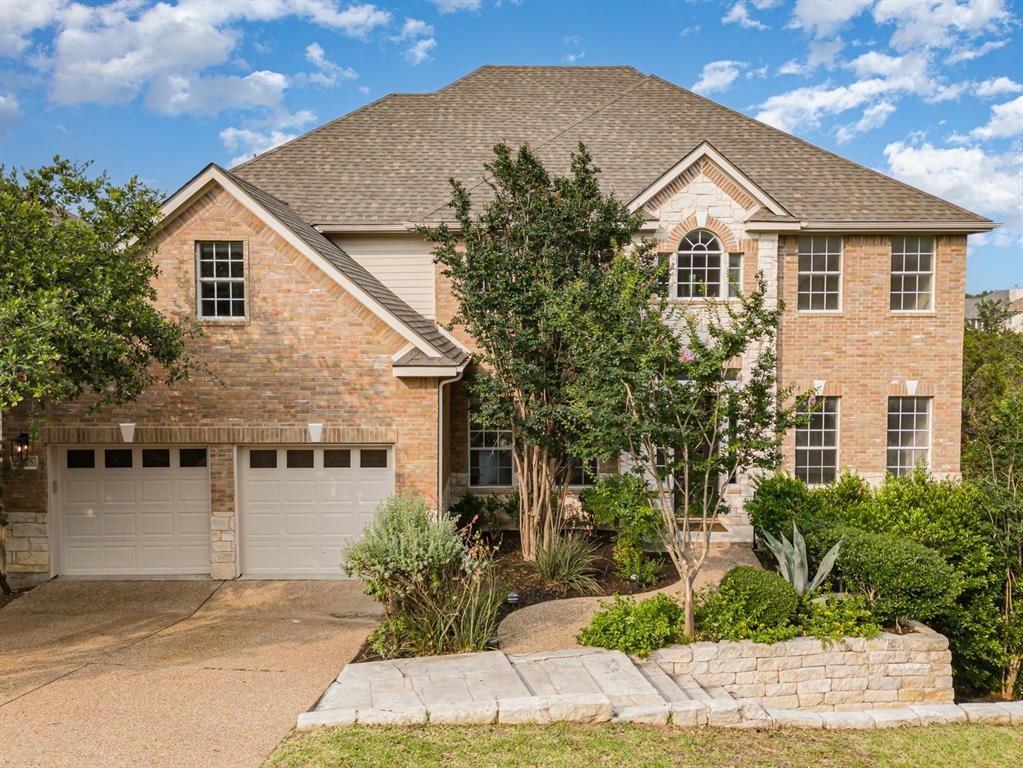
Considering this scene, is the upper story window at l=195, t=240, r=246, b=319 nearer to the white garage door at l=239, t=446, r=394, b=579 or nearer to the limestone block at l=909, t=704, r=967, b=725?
the white garage door at l=239, t=446, r=394, b=579

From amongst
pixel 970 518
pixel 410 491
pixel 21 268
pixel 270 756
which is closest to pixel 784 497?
pixel 970 518

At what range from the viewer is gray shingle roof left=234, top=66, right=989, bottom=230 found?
15820 millimetres

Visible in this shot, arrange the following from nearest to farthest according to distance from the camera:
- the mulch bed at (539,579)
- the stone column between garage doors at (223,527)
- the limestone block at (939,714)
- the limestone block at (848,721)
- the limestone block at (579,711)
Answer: the limestone block at (579,711) < the limestone block at (848,721) < the limestone block at (939,714) < the mulch bed at (539,579) < the stone column between garage doors at (223,527)

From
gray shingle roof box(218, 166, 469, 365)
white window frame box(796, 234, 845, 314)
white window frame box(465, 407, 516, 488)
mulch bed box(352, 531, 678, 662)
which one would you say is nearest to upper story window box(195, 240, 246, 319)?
gray shingle roof box(218, 166, 469, 365)

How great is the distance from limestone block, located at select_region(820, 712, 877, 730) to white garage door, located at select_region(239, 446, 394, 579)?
7352 mm

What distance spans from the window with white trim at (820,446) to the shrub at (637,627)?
317 inches

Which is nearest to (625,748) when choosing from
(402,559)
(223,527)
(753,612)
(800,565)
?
(753,612)

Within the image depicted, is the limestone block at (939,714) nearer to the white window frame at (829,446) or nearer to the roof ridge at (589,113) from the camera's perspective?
the white window frame at (829,446)

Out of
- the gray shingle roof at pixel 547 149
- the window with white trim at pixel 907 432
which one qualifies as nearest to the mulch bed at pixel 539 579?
the window with white trim at pixel 907 432

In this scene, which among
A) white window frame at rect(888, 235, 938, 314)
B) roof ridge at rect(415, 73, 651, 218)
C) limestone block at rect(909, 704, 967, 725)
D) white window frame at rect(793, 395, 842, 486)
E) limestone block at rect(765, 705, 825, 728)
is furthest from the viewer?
roof ridge at rect(415, 73, 651, 218)

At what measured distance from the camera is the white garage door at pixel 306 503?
1195 centimetres

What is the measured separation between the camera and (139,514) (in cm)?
1194

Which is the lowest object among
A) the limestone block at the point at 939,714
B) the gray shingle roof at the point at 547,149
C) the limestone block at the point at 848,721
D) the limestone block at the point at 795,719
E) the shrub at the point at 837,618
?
the limestone block at the point at 939,714

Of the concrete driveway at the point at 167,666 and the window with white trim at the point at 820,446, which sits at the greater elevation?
the window with white trim at the point at 820,446
